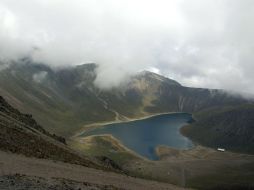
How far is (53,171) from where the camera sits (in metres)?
44.5

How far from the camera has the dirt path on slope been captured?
133 feet

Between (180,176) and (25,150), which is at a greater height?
(180,176)

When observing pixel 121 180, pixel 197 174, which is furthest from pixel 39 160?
pixel 197 174

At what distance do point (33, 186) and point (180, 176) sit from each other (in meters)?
163

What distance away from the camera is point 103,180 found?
49688mm

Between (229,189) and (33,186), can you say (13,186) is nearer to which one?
(33,186)

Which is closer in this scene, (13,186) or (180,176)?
(13,186)

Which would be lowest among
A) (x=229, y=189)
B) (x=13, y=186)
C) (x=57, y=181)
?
(x=13, y=186)

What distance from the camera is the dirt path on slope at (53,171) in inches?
1591

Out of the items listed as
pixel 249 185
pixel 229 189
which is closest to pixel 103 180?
pixel 229 189

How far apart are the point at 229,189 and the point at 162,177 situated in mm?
33657

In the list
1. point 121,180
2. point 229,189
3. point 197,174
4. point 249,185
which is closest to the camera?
point 121,180

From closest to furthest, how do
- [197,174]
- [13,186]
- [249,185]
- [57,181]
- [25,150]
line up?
[13,186] → [57,181] → [25,150] → [249,185] → [197,174]

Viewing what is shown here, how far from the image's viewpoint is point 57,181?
38969mm
